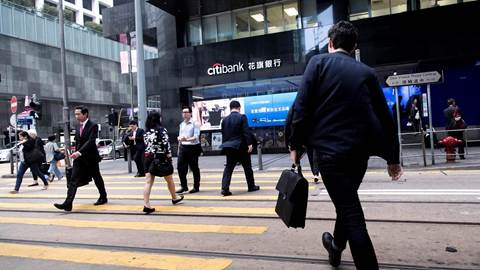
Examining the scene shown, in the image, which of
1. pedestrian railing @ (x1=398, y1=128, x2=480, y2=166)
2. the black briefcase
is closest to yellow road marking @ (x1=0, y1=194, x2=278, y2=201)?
the black briefcase

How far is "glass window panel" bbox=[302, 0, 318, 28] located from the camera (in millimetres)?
21188

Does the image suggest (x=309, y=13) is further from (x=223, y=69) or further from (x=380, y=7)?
(x=223, y=69)

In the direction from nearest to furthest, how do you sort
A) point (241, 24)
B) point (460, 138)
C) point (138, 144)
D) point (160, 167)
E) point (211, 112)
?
1. point (160, 167)
2. point (460, 138)
3. point (138, 144)
4. point (211, 112)
5. point (241, 24)

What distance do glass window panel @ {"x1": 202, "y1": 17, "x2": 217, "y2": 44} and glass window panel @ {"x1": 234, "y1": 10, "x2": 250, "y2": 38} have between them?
3.87 feet

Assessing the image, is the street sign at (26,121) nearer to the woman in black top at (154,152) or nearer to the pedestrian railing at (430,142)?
the woman in black top at (154,152)

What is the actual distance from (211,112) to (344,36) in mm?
18869

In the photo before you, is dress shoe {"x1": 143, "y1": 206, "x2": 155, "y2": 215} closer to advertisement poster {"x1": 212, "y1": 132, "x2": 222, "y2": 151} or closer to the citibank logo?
advertisement poster {"x1": 212, "y1": 132, "x2": 222, "y2": 151}

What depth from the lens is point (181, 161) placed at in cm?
930

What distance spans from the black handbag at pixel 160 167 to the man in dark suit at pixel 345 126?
4266mm

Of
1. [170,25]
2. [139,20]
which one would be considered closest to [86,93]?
[170,25]

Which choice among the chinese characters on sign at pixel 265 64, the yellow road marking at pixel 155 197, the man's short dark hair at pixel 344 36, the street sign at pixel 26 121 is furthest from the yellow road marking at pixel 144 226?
the chinese characters on sign at pixel 265 64

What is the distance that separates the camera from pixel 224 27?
2308cm

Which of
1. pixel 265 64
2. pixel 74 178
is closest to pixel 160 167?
pixel 74 178

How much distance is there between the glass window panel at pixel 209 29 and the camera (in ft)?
76.5
